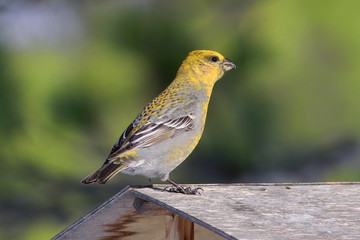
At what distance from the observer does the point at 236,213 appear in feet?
13.1

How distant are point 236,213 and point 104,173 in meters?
1.17

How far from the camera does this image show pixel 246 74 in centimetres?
667

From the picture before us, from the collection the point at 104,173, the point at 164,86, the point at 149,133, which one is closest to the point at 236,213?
the point at 104,173

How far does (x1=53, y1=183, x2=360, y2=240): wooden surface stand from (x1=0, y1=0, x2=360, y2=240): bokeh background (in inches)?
64.3

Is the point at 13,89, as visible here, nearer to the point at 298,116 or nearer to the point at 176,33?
the point at 176,33

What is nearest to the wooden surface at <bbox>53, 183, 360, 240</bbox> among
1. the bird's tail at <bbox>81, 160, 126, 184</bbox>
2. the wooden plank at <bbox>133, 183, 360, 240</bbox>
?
the wooden plank at <bbox>133, 183, 360, 240</bbox>

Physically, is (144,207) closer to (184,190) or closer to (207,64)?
(184,190)

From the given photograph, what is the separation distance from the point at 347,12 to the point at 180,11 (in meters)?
1.23

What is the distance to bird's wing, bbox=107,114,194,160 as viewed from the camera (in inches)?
204

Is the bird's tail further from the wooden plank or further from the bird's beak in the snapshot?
the bird's beak

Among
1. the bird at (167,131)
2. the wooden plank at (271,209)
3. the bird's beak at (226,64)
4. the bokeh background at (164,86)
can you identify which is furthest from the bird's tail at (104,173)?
the bokeh background at (164,86)

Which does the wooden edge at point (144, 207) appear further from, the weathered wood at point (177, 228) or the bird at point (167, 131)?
the bird at point (167, 131)

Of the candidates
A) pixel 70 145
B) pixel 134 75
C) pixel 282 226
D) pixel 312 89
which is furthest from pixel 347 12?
pixel 282 226

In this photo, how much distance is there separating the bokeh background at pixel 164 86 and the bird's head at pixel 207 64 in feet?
1.73
